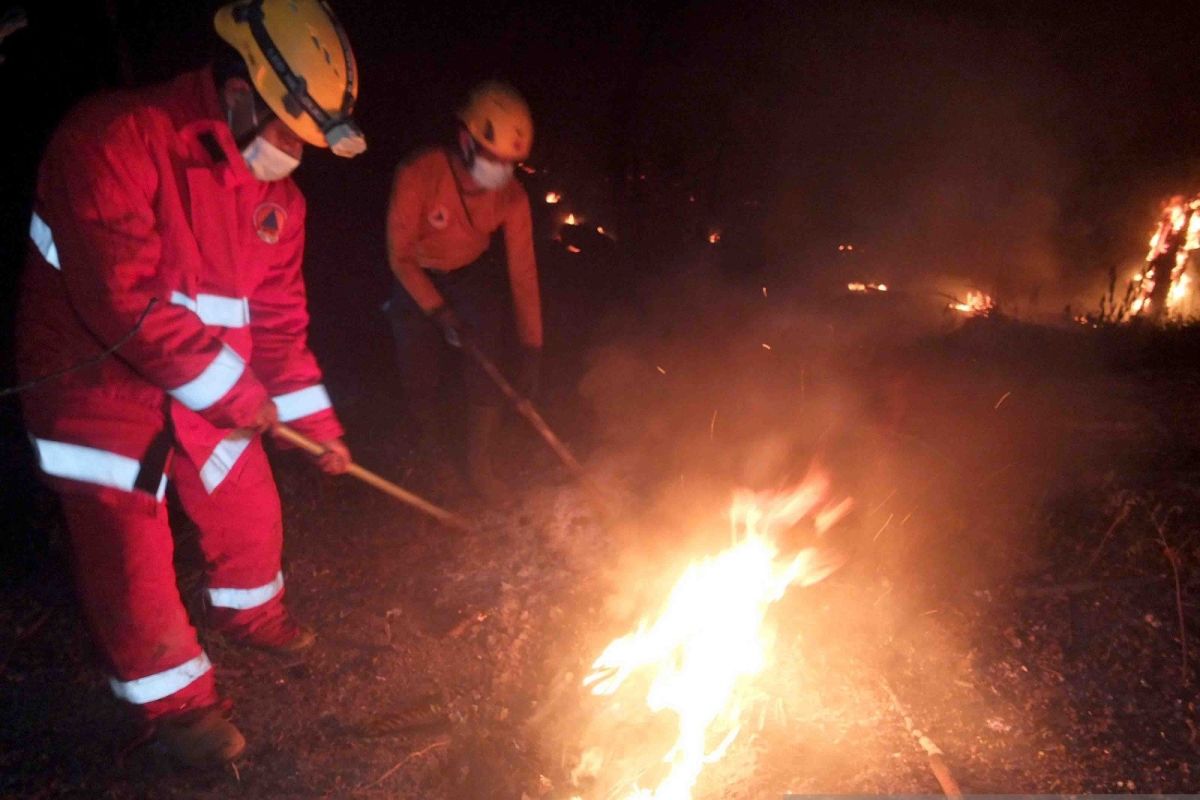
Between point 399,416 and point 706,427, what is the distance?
250 cm

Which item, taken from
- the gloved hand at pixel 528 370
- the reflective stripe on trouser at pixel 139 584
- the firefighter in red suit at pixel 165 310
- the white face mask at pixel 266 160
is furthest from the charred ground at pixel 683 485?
the white face mask at pixel 266 160

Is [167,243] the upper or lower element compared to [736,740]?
upper

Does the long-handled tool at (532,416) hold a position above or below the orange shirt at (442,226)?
below

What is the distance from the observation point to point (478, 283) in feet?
14.8

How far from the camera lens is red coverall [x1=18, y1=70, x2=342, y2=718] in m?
2.35

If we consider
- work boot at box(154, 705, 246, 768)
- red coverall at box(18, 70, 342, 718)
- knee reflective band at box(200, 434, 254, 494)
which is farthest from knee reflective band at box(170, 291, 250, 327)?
work boot at box(154, 705, 246, 768)

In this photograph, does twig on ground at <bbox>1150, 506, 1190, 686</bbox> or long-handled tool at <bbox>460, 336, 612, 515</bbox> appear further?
long-handled tool at <bbox>460, 336, 612, 515</bbox>

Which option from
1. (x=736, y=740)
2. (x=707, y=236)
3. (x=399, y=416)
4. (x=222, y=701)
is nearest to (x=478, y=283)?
(x=399, y=416)

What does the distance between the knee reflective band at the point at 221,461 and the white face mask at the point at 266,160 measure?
44.7 inches

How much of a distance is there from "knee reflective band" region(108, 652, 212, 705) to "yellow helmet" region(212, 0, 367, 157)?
2.21 metres

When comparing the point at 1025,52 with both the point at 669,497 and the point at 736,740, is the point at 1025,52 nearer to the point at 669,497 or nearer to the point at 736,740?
the point at 669,497

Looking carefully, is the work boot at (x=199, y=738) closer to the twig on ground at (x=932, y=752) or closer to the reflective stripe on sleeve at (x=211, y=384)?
the reflective stripe on sleeve at (x=211, y=384)

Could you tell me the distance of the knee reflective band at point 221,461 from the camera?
292 centimetres

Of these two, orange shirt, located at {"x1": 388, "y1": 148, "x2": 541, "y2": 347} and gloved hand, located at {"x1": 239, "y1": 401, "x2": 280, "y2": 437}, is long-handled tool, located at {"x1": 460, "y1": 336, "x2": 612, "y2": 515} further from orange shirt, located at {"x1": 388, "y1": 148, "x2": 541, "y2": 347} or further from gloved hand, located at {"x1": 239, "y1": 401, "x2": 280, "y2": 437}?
gloved hand, located at {"x1": 239, "y1": 401, "x2": 280, "y2": 437}
